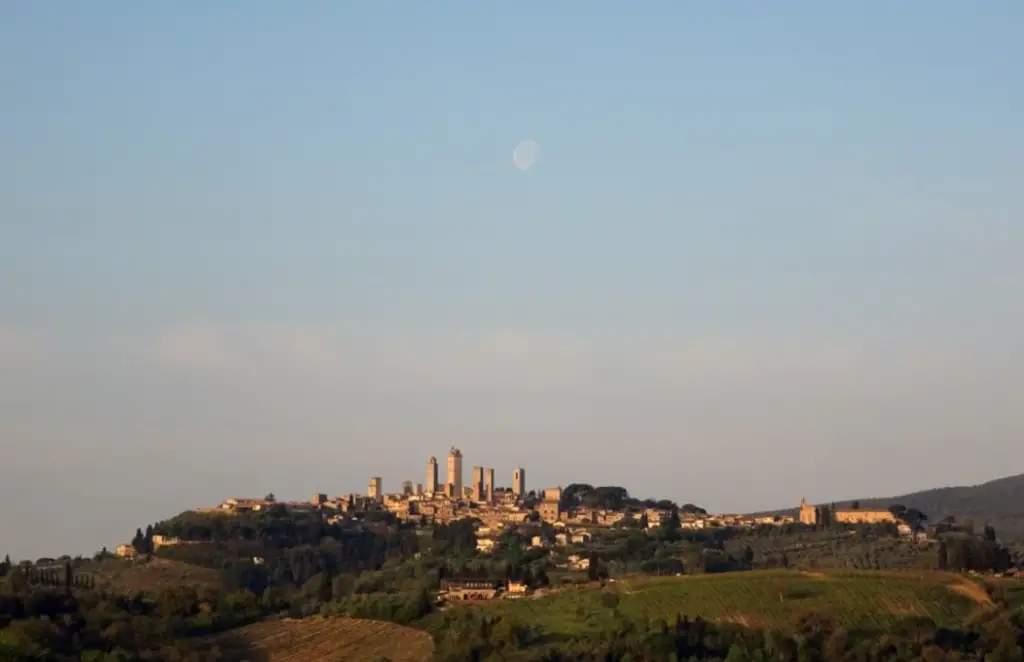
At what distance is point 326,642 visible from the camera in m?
79.9

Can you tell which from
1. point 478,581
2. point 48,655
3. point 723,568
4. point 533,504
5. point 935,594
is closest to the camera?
point 48,655

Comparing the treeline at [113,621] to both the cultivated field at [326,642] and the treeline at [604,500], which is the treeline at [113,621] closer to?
the cultivated field at [326,642]

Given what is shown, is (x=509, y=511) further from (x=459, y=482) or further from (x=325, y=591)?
(x=325, y=591)

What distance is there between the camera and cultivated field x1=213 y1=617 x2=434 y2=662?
76.9 meters

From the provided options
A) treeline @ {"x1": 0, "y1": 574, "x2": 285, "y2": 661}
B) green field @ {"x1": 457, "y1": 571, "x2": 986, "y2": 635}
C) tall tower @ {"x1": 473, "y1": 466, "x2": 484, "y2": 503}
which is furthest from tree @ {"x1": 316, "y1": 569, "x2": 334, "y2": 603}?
tall tower @ {"x1": 473, "y1": 466, "x2": 484, "y2": 503}

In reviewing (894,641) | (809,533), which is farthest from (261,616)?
(809,533)

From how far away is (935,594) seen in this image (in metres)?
82.5

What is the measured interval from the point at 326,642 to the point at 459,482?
104m

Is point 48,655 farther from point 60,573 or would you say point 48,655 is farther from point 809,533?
point 809,533

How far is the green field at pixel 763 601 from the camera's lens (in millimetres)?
78250

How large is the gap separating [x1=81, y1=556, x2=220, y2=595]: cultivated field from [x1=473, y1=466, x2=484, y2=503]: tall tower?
54909 mm

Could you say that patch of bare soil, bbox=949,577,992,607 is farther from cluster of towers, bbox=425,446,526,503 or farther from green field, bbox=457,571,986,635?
cluster of towers, bbox=425,446,526,503

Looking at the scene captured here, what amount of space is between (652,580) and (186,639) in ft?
80.9

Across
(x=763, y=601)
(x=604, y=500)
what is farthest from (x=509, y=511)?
(x=763, y=601)
